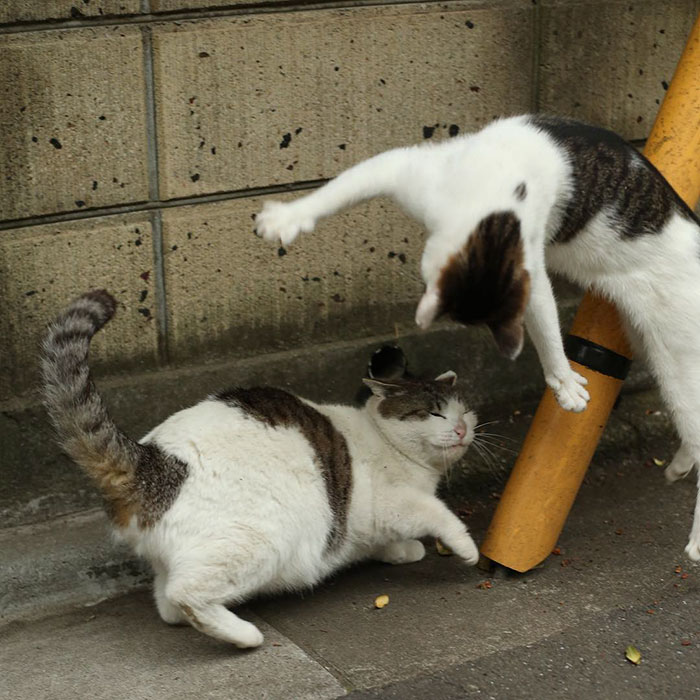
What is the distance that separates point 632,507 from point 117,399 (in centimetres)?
210

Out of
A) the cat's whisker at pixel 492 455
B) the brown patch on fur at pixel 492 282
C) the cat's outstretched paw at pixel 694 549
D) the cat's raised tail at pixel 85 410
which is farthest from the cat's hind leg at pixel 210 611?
the cat's whisker at pixel 492 455

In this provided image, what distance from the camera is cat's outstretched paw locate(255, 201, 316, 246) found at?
3504mm

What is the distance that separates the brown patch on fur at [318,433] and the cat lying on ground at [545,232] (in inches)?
24.2

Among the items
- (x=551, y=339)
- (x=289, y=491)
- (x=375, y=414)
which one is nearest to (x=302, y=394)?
(x=375, y=414)

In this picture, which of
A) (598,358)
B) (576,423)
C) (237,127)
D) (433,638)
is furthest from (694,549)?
(237,127)

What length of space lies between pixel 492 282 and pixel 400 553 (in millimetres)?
1331

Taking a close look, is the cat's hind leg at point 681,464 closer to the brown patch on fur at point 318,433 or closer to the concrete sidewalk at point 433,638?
the concrete sidewalk at point 433,638

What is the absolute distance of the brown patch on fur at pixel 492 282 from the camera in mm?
3225

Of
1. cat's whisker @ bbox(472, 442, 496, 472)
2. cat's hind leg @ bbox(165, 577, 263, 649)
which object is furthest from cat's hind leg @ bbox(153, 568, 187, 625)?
cat's whisker @ bbox(472, 442, 496, 472)

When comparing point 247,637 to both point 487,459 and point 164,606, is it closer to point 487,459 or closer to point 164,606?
point 164,606

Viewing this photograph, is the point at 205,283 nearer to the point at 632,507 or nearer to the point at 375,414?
the point at 375,414

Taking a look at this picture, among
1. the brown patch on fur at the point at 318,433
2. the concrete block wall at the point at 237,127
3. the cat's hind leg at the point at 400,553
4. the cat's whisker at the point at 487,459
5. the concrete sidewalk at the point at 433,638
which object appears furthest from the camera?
the cat's whisker at the point at 487,459

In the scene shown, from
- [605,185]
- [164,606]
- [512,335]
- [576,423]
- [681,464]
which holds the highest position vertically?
[605,185]

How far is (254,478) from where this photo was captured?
358 centimetres
